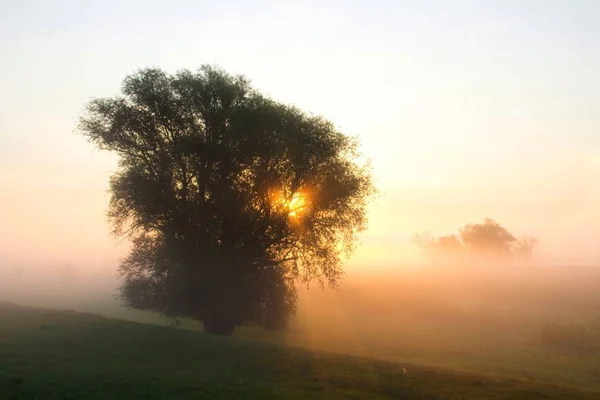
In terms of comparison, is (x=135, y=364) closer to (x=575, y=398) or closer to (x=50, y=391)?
(x=50, y=391)

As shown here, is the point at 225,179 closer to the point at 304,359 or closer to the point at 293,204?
the point at 293,204

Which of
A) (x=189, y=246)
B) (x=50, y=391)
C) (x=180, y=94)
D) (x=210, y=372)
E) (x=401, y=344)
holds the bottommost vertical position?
(x=50, y=391)

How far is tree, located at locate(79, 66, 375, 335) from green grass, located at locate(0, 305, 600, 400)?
8.65 meters

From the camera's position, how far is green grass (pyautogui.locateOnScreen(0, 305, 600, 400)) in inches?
930

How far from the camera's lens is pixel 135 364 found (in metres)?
28.6

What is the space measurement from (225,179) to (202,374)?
18664 millimetres

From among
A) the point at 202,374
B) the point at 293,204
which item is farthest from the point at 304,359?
the point at 293,204

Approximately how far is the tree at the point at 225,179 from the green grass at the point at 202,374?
865 cm

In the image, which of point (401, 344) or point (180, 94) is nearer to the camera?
point (180, 94)

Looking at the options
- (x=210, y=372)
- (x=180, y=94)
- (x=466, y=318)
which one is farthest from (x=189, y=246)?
(x=466, y=318)

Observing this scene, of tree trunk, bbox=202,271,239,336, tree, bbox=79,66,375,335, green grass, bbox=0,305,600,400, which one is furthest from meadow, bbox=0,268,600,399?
tree, bbox=79,66,375,335

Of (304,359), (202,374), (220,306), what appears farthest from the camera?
(220,306)

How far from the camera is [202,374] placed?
26844mm

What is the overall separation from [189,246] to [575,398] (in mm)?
31369
